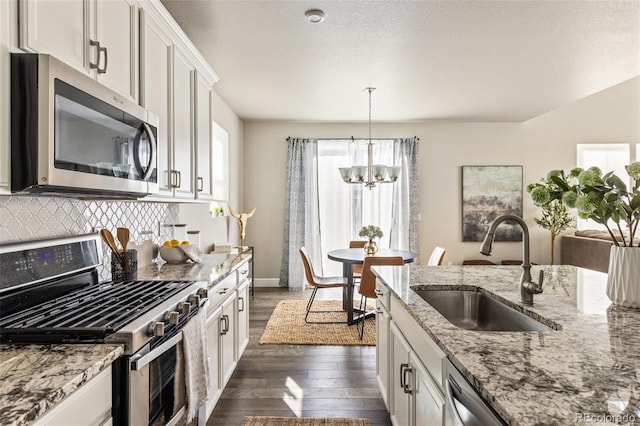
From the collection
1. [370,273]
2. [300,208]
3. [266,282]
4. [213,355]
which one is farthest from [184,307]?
[266,282]

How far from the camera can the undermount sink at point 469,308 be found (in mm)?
1722

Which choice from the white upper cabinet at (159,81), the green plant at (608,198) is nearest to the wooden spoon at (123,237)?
the white upper cabinet at (159,81)

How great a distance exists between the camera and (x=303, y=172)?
6.00 metres

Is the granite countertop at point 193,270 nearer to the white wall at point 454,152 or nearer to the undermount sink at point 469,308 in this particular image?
the undermount sink at point 469,308

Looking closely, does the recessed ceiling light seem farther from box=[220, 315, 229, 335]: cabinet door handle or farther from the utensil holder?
box=[220, 315, 229, 335]: cabinet door handle

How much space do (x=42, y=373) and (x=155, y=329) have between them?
0.39m

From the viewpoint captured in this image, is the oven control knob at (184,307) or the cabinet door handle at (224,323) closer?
the oven control knob at (184,307)

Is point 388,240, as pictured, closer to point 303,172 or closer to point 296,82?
point 303,172

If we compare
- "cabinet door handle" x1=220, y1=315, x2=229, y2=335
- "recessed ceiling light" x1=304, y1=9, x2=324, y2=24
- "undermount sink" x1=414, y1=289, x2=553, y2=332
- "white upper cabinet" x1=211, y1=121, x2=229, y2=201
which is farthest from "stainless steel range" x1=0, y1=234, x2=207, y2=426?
"white upper cabinet" x1=211, y1=121, x2=229, y2=201

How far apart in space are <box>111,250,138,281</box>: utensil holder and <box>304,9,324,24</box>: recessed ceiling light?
1912 mm

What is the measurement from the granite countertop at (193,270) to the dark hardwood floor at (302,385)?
2.87ft

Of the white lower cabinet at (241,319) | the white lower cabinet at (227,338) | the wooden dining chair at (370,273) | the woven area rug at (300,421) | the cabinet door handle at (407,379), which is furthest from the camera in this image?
the wooden dining chair at (370,273)

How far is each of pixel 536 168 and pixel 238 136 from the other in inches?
188

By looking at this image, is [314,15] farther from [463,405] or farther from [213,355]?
[463,405]
